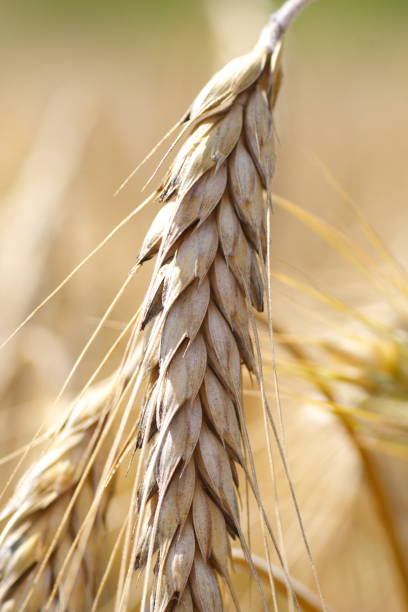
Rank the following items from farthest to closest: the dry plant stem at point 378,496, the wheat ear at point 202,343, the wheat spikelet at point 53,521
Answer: the dry plant stem at point 378,496 → the wheat spikelet at point 53,521 → the wheat ear at point 202,343

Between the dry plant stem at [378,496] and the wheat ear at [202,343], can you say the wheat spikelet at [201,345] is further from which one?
the dry plant stem at [378,496]

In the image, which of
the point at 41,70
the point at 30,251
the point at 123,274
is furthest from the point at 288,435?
the point at 41,70

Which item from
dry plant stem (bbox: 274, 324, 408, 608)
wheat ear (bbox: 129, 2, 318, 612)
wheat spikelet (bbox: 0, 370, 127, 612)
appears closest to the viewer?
wheat ear (bbox: 129, 2, 318, 612)

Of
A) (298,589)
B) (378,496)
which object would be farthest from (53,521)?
(378,496)

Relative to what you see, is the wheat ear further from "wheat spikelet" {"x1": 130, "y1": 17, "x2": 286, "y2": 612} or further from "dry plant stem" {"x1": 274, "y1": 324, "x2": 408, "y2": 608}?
"dry plant stem" {"x1": 274, "y1": 324, "x2": 408, "y2": 608}

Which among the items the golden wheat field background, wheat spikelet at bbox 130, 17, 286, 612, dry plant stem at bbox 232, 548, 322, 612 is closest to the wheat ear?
wheat spikelet at bbox 130, 17, 286, 612

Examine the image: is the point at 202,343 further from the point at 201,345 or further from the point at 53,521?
the point at 53,521

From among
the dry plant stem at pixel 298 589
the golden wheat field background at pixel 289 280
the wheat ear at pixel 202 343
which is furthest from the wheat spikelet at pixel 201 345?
the dry plant stem at pixel 298 589
